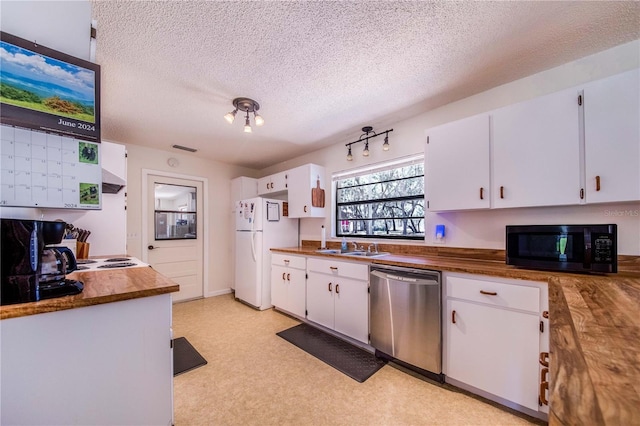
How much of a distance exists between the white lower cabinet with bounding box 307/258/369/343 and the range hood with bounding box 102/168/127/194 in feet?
6.90

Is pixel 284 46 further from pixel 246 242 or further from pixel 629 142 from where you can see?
pixel 246 242

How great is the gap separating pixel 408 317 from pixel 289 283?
171cm

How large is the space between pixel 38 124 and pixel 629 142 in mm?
3046

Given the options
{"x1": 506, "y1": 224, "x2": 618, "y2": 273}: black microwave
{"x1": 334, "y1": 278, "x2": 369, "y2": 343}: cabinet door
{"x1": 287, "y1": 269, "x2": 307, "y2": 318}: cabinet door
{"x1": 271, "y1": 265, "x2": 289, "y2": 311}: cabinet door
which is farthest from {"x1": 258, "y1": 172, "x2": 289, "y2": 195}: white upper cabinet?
{"x1": 506, "y1": 224, "x2": 618, "y2": 273}: black microwave

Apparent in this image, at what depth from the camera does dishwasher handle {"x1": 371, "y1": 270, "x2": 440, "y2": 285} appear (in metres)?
1.95

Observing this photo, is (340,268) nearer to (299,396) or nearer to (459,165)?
(299,396)

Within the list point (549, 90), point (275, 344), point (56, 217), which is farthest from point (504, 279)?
point (56, 217)

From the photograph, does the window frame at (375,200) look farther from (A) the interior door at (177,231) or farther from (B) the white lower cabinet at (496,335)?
(A) the interior door at (177,231)

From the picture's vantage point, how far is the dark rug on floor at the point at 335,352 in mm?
2135

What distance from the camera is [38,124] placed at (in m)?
0.97

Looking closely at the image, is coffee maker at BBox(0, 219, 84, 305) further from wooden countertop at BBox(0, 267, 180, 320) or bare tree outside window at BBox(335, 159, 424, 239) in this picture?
bare tree outside window at BBox(335, 159, 424, 239)

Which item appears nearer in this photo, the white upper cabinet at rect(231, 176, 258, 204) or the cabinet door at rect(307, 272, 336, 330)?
the cabinet door at rect(307, 272, 336, 330)

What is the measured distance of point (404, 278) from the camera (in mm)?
2078

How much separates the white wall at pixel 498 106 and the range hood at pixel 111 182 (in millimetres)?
2629
